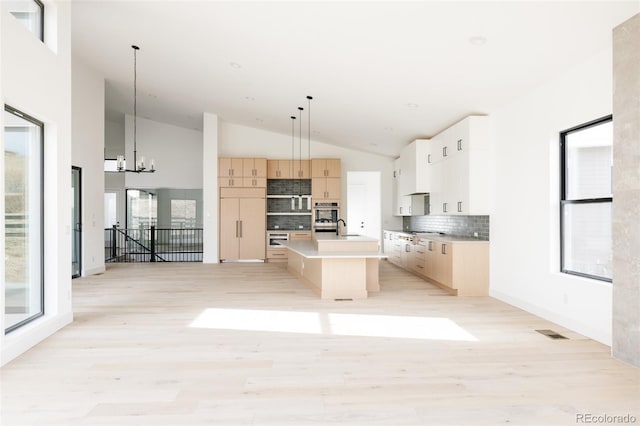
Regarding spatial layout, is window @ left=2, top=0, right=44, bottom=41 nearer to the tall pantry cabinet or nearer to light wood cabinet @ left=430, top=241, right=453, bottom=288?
light wood cabinet @ left=430, top=241, right=453, bottom=288

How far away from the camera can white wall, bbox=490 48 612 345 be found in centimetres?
357

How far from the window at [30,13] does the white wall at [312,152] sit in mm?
5965

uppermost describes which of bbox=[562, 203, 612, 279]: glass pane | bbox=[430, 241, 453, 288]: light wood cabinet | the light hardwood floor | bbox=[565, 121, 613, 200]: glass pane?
bbox=[565, 121, 613, 200]: glass pane

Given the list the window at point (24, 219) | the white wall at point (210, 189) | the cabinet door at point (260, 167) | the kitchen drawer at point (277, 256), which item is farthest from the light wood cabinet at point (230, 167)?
the window at point (24, 219)

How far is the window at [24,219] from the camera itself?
11.8 feet

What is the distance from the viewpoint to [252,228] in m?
9.52

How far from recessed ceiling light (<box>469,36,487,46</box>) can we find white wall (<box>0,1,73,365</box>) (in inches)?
154

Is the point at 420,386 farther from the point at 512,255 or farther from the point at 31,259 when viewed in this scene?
the point at 31,259

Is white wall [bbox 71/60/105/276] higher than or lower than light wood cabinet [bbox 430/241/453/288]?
higher

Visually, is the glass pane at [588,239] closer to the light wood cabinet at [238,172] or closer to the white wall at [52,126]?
the white wall at [52,126]

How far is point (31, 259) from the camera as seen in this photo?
12.7 feet

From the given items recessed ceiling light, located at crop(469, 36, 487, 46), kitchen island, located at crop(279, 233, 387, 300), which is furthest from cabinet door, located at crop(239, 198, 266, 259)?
recessed ceiling light, located at crop(469, 36, 487, 46)

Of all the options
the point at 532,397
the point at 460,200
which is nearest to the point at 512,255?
the point at 460,200

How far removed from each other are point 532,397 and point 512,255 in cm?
288
